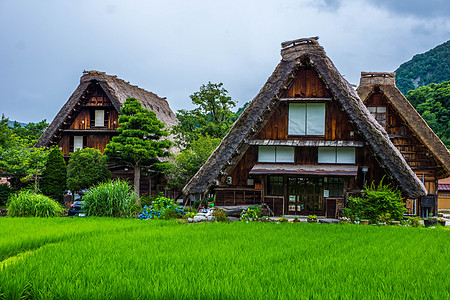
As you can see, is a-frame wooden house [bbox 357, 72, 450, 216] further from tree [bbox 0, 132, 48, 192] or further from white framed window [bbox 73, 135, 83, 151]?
white framed window [bbox 73, 135, 83, 151]

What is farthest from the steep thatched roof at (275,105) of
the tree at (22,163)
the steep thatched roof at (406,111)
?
the tree at (22,163)

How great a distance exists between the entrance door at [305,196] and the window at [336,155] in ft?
2.63

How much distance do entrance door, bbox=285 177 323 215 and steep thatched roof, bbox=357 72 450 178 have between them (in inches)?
260

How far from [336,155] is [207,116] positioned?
11602 mm

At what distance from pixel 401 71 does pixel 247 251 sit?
5704 cm

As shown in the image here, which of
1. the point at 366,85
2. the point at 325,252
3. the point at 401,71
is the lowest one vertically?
the point at 325,252

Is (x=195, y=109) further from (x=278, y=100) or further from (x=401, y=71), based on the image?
(x=401, y=71)

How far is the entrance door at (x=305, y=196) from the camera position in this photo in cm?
1512

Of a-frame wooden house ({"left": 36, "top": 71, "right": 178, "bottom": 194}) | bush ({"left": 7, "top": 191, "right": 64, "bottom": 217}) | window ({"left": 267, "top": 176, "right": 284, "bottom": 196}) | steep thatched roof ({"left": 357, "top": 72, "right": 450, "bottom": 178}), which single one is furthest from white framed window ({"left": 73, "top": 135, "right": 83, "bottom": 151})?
steep thatched roof ({"left": 357, "top": 72, "right": 450, "bottom": 178})

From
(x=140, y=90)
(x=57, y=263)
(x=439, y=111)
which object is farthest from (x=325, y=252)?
(x=439, y=111)

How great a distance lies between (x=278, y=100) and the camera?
15461 millimetres

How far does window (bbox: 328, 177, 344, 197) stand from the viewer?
587 inches

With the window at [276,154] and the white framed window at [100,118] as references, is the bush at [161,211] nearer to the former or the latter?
the window at [276,154]

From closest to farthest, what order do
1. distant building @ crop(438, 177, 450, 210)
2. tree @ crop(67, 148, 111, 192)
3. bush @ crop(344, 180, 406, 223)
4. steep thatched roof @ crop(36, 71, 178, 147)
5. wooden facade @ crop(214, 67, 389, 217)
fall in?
bush @ crop(344, 180, 406, 223) < wooden facade @ crop(214, 67, 389, 217) < tree @ crop(67, 148, 111, 192) < steep thatched roof @ crop(36, 71, 178, 147) < distant building @ crop(438, 177, 450, 210)
